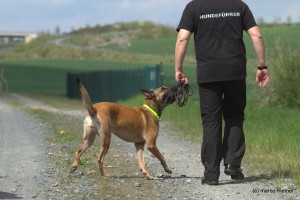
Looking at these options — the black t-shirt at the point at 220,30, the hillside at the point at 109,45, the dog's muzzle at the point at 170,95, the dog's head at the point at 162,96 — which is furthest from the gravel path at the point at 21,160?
the hillside at the point at 109,45

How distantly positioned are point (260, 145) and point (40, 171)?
4.08 m

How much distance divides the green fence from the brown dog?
1623cm

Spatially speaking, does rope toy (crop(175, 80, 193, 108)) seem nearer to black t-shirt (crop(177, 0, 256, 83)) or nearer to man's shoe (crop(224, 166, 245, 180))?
black t-shirt (crop(177, 0, 256, 83))

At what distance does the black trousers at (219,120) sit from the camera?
28.3ft

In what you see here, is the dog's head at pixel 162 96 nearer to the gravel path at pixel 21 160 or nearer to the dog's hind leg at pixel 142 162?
the dog's hind leg at pixel 142 162

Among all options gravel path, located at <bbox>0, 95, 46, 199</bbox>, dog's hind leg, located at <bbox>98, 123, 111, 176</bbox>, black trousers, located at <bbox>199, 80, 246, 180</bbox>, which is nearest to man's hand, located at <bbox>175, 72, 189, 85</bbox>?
black trousers, located at <bbox>199, 80, 246, 180</bbox>

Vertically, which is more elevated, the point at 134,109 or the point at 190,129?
the point at 134,109

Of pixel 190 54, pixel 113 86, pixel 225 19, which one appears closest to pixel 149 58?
pixel 190 54

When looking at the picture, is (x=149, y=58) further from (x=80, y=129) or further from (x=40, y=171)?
(x=40, y=171)

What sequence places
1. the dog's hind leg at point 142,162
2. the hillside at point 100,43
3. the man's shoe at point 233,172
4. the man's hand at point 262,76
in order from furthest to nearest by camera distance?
the hillside at point 100,43, the dog's hind leg at point 142,162, the man's shoe at point 233,172, the man's hand at point 262,76

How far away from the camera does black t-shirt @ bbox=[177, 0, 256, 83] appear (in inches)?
332

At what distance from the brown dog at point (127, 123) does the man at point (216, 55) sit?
105 centimetres

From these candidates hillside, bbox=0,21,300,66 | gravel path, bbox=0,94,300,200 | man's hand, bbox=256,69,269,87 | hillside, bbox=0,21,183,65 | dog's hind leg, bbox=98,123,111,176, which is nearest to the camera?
gravel path, bbox=0,94,300,200

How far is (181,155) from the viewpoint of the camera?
11.7 meters
